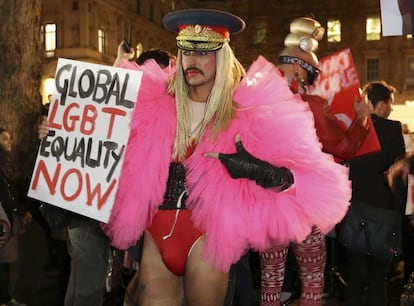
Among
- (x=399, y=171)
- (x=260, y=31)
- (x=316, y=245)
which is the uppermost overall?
(x=260, y=31)

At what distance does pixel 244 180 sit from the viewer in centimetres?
320

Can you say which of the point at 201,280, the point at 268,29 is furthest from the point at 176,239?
the point at 268,29

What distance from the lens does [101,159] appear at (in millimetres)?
3527

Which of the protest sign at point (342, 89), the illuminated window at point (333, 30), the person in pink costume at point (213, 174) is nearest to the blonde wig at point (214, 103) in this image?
the person in pink costume at point (213, 174)

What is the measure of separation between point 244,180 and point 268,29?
2040 inches

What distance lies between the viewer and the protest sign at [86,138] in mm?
3479

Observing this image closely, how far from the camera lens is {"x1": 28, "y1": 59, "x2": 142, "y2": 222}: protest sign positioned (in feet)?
11.4

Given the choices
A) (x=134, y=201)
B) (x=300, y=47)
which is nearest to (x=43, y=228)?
(x=300, y=47)

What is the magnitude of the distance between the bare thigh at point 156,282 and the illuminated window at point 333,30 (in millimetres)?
49535

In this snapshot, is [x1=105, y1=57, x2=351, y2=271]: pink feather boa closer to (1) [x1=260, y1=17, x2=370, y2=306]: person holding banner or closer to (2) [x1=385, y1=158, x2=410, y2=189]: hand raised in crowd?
(2) [x1=385, y1=158, x2=410, y2=189]: hand raised in crowd

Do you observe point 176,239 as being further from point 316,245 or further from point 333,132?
point 333,132

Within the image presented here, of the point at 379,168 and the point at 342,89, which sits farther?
the point at 379,168

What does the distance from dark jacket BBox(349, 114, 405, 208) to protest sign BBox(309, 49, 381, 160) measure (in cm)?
54

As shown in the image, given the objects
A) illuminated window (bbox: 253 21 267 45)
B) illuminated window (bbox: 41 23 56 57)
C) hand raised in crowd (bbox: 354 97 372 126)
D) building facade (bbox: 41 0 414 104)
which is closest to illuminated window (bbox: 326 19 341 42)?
building facade (bbox: 41 0 414 104)
